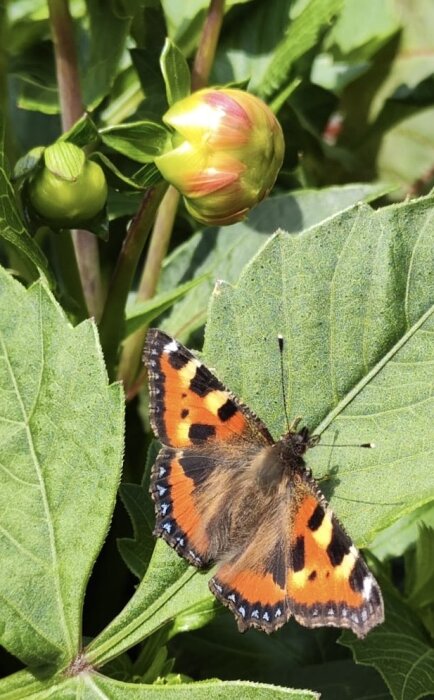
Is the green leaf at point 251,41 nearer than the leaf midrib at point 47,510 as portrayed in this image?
No

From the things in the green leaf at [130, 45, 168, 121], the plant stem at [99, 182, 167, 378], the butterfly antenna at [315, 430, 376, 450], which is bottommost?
the butterfly antenna at [315, 430, 376, 450]

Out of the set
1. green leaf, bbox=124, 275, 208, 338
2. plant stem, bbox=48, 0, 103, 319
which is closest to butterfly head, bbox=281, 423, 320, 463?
green leaf, bbox=124, 275, 208, 338

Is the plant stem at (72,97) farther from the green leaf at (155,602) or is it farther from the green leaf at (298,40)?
the green leaf at (155,602)

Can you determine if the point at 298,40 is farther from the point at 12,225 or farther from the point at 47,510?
the point at 47,510

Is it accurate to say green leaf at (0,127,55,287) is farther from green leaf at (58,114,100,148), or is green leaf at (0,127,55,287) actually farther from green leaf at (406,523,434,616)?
green leaf at (406,523,434,616)

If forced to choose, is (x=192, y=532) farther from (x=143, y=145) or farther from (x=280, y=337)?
(x=143, y=145)

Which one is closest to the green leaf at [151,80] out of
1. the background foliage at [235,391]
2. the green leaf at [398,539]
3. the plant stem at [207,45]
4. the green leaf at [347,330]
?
the background foliage at [235,391]
